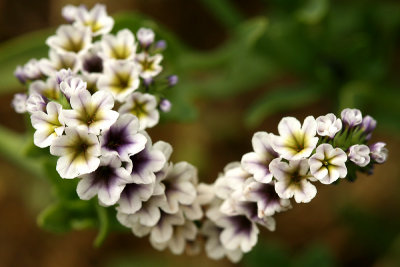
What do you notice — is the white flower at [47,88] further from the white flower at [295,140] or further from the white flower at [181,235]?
the white flower at [295,140]

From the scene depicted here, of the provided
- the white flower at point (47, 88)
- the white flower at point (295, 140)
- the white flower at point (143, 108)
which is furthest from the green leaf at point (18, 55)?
the white flower at point (295, 140)

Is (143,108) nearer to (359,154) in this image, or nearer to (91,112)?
(91,112)

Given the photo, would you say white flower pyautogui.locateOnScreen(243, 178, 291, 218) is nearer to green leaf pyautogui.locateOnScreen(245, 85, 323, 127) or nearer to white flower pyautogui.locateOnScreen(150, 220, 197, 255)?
white flower pyautogui.locateOnScreen(150, 220, 197, 255)

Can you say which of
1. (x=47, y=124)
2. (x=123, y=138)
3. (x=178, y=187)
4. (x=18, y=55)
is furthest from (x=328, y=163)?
(x=18, y=55)

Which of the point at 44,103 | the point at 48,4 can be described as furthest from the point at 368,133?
the point at 48,4

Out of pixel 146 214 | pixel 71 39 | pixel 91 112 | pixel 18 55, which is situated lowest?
pixel 146 214

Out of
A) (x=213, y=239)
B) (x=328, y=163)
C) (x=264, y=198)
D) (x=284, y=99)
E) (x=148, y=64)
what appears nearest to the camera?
(x=328, y=163)

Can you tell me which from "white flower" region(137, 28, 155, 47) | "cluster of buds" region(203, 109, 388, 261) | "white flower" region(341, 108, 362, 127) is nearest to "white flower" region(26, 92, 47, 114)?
"white flower" region(137, 28, 155, 47)
